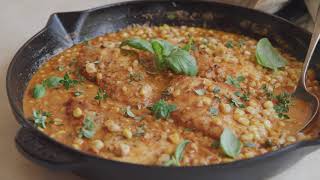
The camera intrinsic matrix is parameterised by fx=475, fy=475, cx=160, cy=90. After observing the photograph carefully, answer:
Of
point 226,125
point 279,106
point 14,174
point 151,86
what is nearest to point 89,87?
point 151,86

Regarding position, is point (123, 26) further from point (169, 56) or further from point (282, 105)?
point (282, 105)

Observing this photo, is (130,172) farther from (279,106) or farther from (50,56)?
(50,56)

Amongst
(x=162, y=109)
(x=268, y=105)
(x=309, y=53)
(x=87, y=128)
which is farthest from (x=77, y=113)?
(x=309, y=53)

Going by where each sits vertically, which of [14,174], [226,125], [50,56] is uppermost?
[50,56]

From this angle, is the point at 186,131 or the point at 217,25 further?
the point at 217,25

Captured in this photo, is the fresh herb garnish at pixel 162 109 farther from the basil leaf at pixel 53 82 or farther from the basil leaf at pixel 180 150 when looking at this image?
the basil leaf at pixel 53 82

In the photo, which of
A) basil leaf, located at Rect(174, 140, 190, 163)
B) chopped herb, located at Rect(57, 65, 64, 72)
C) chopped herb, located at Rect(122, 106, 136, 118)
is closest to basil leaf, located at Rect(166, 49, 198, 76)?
chopped herb, located at Rect(122, 106, 136, 118)
